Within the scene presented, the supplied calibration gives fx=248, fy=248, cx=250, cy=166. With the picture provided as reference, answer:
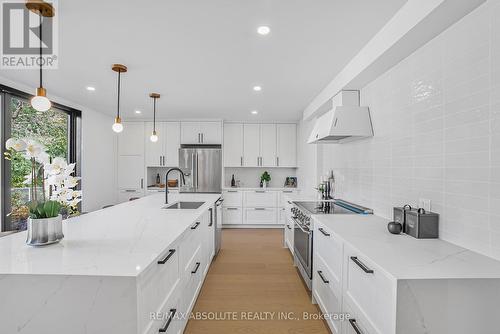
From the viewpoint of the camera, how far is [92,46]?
7.47ft

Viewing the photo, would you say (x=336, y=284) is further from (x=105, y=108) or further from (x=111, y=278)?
(x=105, y=108)

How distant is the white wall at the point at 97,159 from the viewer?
15.4 ft

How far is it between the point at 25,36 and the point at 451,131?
334cm

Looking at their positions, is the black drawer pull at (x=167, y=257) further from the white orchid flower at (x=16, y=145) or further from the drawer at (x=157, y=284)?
the white orchid flower at (x=16, y=145)

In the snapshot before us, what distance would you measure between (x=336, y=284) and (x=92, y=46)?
9.54 feet

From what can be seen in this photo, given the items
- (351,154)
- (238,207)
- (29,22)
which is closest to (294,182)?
(238,207)

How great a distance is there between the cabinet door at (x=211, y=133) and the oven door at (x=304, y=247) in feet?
10.4

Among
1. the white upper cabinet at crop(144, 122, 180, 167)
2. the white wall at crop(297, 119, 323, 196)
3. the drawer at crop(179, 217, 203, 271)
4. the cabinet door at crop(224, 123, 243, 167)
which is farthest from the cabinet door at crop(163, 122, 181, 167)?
the drawer at crop(179, 217, 203, 271)

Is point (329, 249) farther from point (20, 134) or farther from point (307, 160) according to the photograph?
point (20, 134)

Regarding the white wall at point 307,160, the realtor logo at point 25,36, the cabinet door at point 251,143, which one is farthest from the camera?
the cabinet door at point 251,143

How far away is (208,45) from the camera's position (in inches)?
89.0

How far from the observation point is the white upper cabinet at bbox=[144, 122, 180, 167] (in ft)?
18.7

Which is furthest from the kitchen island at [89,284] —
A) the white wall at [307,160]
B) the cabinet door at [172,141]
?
the cabinet door at [172,141]

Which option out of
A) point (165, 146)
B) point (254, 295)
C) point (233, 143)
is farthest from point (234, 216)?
point (254, 295)
